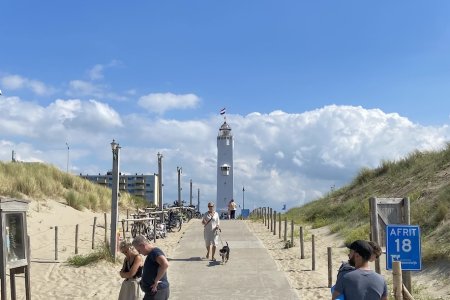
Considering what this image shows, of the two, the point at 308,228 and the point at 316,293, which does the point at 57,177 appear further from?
the point at 316,293

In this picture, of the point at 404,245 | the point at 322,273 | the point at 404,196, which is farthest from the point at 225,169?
the point at 404,245

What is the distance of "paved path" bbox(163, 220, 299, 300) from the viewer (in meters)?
11.1

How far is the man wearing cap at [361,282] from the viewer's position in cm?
521

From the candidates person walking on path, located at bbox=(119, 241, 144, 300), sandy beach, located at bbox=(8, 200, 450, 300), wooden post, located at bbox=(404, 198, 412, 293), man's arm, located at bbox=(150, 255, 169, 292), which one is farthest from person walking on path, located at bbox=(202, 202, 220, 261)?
man's arm, located at bbox=(150, 255, 169, 292)

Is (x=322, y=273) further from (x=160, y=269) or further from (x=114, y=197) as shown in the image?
(x=160, y=269)

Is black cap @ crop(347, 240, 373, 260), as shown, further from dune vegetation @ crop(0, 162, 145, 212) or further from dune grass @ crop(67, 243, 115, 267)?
dune vegetation @ crop(0, 162, 145, 212)

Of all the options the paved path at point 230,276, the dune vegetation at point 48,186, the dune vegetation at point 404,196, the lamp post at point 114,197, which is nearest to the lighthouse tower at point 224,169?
the dune vegetation at point 48,186

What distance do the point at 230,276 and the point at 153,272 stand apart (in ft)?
19.7

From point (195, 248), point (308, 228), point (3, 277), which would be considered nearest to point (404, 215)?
point (3, 277)

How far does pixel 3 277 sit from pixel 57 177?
2811cm

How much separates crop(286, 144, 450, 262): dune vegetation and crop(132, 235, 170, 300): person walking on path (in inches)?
310

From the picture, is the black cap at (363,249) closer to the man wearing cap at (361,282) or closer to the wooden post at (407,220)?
the man wearing cap at (361,282)

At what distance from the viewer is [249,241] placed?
2119cm

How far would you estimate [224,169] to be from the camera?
60812 millimetres
